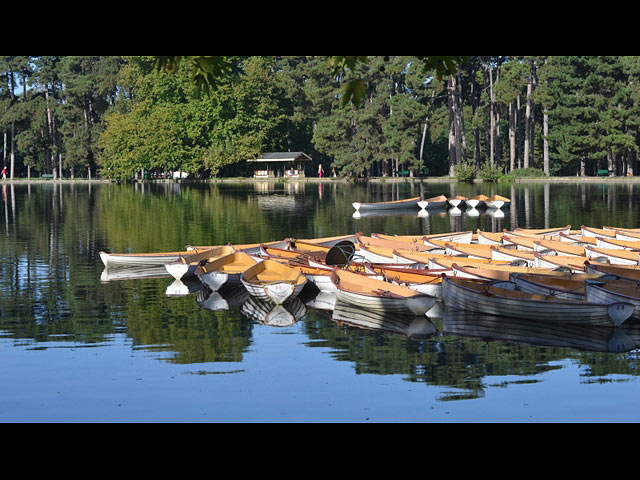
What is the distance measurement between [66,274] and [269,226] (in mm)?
17275

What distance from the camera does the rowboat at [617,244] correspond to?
27.0m

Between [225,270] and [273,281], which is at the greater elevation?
[225,270]

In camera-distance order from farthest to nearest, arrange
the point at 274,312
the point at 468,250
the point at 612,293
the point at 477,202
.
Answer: the point at 477,202
the point at 468,250
the point at 274,312
the point at 612,293

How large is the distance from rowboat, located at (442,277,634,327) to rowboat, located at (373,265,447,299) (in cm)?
44

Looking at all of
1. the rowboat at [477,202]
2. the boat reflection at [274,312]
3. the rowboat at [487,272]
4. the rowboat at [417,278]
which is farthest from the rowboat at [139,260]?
the rowboat at [477,202]

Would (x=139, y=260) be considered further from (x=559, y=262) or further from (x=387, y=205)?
(x=387, y=205)

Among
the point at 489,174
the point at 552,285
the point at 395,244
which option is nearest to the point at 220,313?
the point at 552,285

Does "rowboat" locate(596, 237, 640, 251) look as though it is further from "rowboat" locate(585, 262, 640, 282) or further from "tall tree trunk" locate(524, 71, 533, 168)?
"tall tree trunk" locate(524, 71, 533, 168)

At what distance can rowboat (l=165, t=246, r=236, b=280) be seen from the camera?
80.6ft

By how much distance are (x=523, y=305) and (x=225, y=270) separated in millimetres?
8961

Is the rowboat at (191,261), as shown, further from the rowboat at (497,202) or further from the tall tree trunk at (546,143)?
the tall tree trunk at (546,143)

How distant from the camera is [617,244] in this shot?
27.2 metres

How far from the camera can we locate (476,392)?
1298 centimetres
